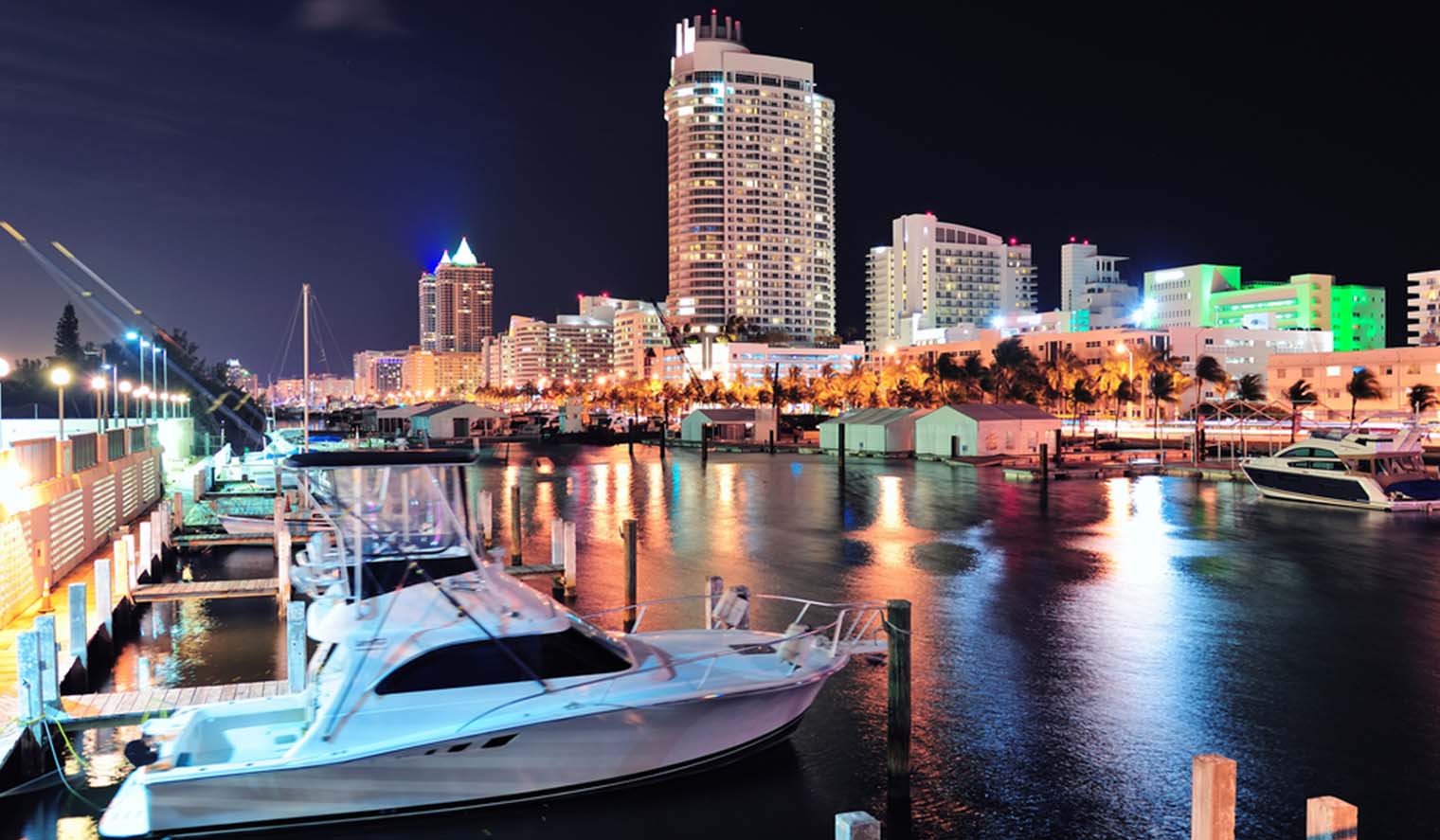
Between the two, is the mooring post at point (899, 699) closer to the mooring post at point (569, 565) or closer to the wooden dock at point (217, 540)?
the mooring post at point (569, 565)

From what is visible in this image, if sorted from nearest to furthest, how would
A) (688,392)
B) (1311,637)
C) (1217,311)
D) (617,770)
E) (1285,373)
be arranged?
(617,770), (1311,637), (1285,373), (688,392), (1217,311)

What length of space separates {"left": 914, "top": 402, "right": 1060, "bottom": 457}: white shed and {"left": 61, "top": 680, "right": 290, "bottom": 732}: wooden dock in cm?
5580

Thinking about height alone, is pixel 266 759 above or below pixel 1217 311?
below

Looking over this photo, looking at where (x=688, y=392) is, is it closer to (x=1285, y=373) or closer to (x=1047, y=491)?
(x=1285, y=373)

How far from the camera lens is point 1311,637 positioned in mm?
19562

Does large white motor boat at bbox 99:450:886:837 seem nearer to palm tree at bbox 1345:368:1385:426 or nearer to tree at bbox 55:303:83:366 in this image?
palm tree at bbox 1345:368:1385:426

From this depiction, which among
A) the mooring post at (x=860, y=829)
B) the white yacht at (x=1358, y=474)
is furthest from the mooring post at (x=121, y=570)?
the white yacht at (x=1358, y=474)

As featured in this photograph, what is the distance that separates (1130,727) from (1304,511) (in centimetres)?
3150

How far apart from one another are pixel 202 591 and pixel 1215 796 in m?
19.5

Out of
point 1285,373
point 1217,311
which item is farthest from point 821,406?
point 1217,311

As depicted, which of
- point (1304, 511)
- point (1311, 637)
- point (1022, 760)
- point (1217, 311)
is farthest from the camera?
point (1217, 311)

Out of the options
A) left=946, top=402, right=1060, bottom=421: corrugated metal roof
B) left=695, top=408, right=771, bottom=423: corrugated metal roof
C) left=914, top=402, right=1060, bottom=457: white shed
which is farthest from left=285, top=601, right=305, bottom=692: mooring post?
left=695, top=408, right=771, bottom=423: corrugated metal roof

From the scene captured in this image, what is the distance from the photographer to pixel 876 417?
75.1 m

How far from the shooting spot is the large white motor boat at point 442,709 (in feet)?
34.9
